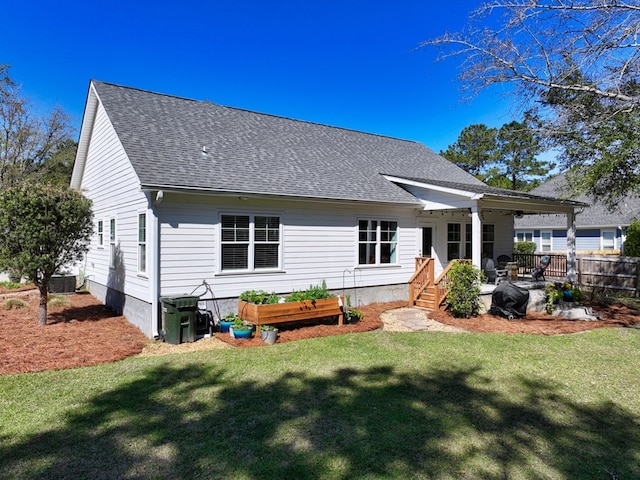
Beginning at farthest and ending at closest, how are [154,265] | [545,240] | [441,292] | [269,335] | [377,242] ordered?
[545,240]
[377,242]
[441,292]
[154,265]
[269,335]

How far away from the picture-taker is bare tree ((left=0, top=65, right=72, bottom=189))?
26.6 metres

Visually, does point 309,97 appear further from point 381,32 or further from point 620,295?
point 620,295

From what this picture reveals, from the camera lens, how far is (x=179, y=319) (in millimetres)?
7863

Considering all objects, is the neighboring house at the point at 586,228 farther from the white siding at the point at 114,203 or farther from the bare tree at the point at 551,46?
the white siding at the point at 114,203

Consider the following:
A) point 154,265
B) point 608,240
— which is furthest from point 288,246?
point 608,240

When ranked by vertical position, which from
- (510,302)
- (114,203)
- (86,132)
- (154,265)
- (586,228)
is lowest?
(510,302)

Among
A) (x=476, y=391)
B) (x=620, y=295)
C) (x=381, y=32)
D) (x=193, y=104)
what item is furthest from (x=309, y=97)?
(x=476, y=391)

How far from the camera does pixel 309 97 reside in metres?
22.9

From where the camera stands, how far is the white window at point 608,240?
81.7ft

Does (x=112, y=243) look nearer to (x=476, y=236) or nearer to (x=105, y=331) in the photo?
(x=105, y=331)

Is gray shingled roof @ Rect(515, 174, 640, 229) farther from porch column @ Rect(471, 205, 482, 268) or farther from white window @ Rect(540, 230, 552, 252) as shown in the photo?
porch column @ Rect(471, 205, 482, 268)

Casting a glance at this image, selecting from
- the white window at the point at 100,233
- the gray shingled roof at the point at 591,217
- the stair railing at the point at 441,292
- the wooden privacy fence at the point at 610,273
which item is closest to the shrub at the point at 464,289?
the stair railing at the point at 441,292

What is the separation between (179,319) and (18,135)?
28115 mm

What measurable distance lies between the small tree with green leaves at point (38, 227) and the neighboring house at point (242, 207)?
4.13 feet
